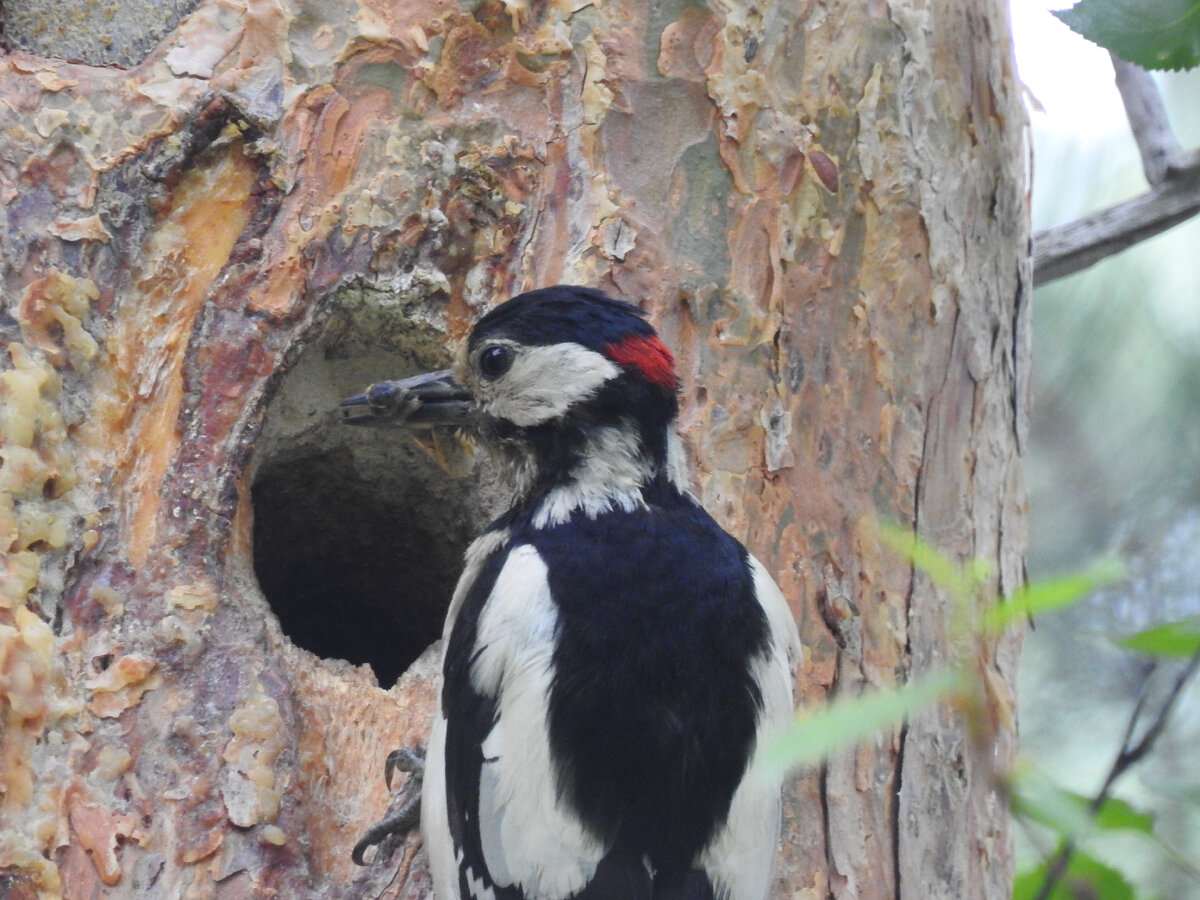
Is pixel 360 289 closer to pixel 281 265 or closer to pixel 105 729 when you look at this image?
pixel 281 265

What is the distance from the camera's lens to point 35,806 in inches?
78.0

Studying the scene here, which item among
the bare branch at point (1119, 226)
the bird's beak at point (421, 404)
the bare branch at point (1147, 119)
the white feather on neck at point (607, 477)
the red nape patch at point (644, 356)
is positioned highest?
the bare branch at point (1147, 119)

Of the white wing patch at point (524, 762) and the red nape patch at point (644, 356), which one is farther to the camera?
the red nape patch at point (644, 356)

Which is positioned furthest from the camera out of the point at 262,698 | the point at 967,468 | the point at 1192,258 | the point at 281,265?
the point at 1192,258

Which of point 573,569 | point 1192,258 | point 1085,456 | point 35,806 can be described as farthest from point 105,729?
point 1192,258

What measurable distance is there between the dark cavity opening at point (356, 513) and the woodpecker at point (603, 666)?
436 mm

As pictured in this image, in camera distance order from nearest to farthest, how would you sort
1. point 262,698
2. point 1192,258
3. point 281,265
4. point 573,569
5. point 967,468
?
point 573,569 < point 262,698 < point 281,265 < point 967,468 < point 1192,258

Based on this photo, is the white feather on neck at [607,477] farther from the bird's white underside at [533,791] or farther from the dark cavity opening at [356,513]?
the dark cavity opening at [356,513]

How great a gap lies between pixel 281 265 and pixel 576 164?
1.82 ft

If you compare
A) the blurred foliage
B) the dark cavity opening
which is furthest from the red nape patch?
the blurred foliage

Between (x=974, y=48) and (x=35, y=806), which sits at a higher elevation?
(x=974, y=48)

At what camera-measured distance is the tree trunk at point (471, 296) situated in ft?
7.06

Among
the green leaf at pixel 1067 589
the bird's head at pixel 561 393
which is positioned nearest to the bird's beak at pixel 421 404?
the bird's head at pixel 561 393

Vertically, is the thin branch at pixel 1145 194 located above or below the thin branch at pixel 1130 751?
above
